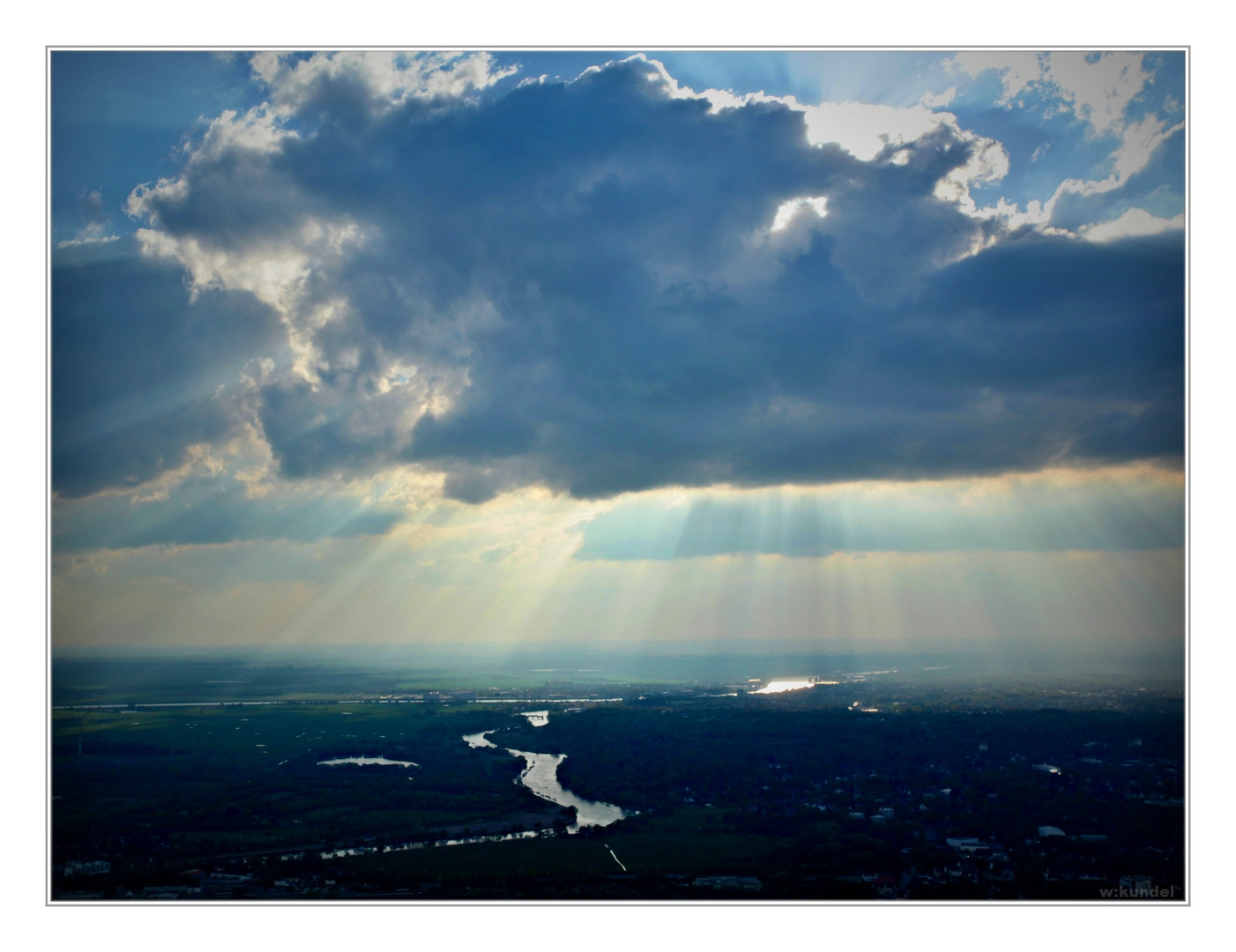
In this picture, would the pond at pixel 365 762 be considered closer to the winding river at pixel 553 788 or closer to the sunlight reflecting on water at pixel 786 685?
the winding river at pixel 553 788

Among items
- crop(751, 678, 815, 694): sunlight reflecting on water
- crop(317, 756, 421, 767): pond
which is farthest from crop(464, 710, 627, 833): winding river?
crop(751, 678, 815, 694): sunlight reflecting on water

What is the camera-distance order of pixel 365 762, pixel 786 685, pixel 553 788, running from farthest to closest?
pixel 786 685 → pixel 365 762 → pixel 553 788

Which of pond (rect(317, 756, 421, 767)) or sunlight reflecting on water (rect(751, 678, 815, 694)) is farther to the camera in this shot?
sunlight reflecting on water (rect(751, 678, 815, 694))

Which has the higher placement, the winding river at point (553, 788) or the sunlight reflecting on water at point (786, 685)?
the sunlight reflecting on water at point (786, 685)

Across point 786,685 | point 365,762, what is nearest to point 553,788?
point 365,762

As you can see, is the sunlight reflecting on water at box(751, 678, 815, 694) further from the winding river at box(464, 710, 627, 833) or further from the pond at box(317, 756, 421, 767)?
the pond at box(317, 756, 421, 767)

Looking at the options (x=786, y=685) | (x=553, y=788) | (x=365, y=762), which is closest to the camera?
(x=553, y=788)

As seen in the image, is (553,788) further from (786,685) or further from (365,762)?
(786,685)

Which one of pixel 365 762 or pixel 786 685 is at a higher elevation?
pixel 786 685

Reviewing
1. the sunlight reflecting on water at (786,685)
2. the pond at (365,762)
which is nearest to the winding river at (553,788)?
the pond at (365,762)

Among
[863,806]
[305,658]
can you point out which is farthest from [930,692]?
[305,658]

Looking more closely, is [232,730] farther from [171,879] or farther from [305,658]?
[171,879]
